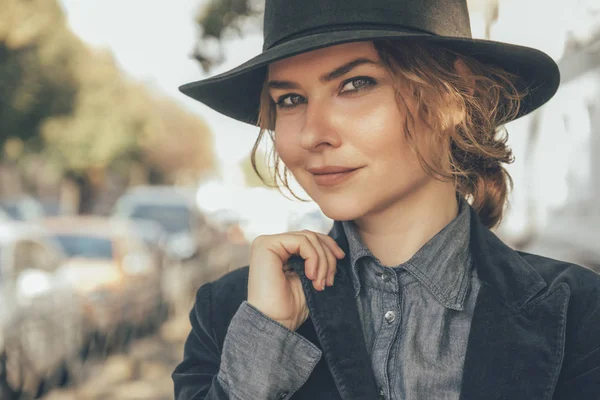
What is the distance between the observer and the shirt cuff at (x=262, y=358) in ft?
5.46

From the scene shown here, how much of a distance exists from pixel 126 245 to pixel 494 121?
8002mm

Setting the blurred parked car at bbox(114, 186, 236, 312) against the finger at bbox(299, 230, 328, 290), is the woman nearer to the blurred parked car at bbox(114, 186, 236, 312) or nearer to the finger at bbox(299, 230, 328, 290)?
the finger at bbox(299, 230, 328, 290)

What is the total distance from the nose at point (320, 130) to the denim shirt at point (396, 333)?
291 millimetres

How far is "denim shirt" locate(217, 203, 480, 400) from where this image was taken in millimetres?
1680

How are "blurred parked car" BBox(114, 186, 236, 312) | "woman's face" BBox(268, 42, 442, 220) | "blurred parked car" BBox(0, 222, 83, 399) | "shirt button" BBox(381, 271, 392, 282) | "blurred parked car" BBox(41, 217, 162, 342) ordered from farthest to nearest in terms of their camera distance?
"blurred parked car" BBox(114, 186, 236, 312), "blurred parked car" BBox(41, 217, 162, 342), "blurred parked car" BBox(0, 222, 83, 399), "shirt button" BBox(381, 271, 392, 282), "woman's face" BBox(268, 42, 442, 220)

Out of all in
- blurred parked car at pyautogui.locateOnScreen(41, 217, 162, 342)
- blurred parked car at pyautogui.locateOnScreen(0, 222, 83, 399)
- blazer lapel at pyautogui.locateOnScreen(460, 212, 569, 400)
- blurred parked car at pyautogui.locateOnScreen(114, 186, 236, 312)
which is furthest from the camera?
blurred parked car at pyautogui.locateOnScreen(114, 186, 236, 312)

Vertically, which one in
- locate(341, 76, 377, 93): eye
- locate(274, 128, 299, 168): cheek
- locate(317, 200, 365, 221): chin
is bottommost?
locate(317, 200, 365, 221): chin

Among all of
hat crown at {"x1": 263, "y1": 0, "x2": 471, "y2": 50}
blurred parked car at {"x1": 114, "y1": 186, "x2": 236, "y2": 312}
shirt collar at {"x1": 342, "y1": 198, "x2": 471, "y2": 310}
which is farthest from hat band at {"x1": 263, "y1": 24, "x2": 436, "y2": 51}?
blurred parked car at {"x1": 114, "y1": 186, "x2": 236, "y2": 312}

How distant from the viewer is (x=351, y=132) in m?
1.76

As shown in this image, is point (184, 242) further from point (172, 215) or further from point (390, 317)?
point (390, 317)

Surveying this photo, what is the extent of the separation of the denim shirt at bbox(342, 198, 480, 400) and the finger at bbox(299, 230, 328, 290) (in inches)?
4.3

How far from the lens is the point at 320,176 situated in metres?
1.82

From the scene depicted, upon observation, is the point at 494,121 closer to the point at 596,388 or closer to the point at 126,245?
the point at 596,388

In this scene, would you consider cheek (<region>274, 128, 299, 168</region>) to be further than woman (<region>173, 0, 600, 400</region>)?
Yes
